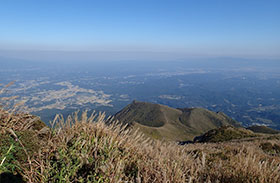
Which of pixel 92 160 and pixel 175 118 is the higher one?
pixel 92 160

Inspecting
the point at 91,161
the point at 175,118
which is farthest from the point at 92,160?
the point at 175,118

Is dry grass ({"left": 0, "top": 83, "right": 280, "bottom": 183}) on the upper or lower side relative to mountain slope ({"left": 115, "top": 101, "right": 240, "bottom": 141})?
upper

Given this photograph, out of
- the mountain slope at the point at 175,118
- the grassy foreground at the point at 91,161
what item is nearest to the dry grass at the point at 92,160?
the grassy foreground at the point at 91,161

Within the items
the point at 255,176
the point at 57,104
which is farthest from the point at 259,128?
the point at 57,104

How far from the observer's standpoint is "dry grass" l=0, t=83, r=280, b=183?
106 inches

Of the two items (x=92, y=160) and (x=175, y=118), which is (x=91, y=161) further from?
(x=175, y=118)

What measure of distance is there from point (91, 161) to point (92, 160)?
0.02 meters

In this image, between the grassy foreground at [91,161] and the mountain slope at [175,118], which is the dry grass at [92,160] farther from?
the mountain slope at [175,118]

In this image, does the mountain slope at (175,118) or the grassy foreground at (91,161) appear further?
the mountain slope at (175,118)

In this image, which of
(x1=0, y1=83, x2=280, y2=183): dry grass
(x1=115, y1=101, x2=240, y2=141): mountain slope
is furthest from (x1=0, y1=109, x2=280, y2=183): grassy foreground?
(x1=115, y1=101, x2=240, y2=141): mountain slope

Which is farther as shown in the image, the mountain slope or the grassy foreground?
the mountain slope

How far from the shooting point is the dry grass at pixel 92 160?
2705mm

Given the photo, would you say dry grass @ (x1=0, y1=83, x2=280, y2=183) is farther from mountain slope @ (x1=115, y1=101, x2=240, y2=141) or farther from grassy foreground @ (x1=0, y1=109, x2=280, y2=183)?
mountain slope @ (x1=115, y1=101, x2=240, y2=141)

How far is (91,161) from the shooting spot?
306 centimetres
